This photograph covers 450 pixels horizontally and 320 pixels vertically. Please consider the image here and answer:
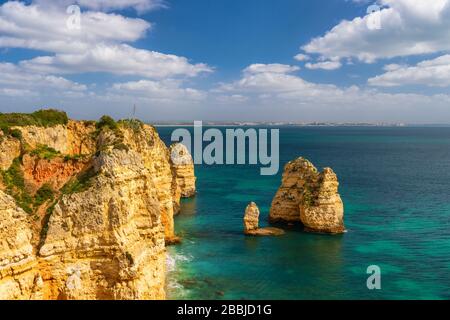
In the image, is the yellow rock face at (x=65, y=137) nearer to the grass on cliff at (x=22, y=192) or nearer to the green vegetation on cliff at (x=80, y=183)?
the grass on cliff at (x=22, y=192)

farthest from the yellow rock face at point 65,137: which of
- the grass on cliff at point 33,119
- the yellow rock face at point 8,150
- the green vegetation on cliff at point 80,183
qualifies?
the green vegetation on cliff at point 80,183

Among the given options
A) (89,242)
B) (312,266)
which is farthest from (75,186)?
(312,266)

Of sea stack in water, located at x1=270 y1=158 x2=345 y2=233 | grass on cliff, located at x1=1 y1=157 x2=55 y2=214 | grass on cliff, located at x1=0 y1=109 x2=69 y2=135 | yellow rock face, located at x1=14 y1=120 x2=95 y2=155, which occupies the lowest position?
sea stack in water, located at x1=270 y1=158 x2=345 y2=233

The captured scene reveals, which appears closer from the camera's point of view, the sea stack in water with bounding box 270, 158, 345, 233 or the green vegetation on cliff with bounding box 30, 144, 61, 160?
the green vegetation on cliff with bounding box 30, 144, 61, 160

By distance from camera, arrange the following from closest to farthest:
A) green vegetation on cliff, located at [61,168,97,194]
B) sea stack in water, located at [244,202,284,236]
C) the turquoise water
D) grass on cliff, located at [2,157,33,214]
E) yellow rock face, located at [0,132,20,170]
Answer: grass on cliff, located at [2,157,33,214], green vegetation on cliff, located at [61,168,97,194], yellow rock face, located at [0,132,20,170], the turquoise water, sea stack in water, located at [244,202,284,236]

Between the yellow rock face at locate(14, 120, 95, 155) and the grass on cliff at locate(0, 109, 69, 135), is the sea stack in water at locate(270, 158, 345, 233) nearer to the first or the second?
the yellow rock face at locate(14, 120, 95, 155)

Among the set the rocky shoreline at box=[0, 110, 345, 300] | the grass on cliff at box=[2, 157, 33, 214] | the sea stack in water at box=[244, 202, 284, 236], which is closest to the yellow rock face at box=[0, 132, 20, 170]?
the rocky shoreline at box=[0, 110, 345, 300]
